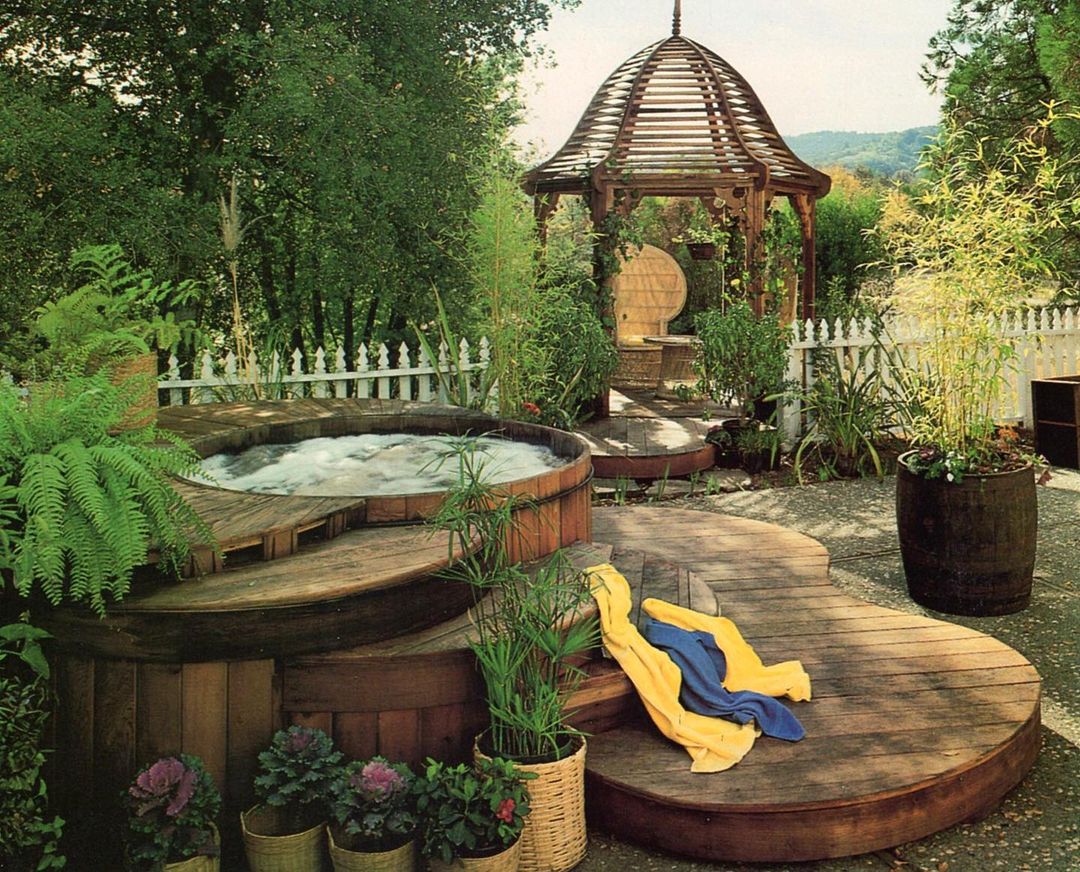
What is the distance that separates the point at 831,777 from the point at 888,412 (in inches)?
240

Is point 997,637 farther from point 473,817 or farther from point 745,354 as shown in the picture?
point 745,354

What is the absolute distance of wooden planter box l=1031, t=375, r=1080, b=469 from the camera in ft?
25.8

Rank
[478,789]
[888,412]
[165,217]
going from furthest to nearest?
[888,412], [165,217], [478,789]

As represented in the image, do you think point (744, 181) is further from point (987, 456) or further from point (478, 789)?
point (478, 789)

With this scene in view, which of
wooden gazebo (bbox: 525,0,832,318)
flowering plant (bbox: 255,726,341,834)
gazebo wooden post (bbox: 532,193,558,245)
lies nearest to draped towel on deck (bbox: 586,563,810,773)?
flowering plant (bbox: 255,726,341,834)

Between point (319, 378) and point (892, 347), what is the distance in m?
4.57

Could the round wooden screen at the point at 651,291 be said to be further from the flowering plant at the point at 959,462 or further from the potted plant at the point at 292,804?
the potted plant at the point at 292,804

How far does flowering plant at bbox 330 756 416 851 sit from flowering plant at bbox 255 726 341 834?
1.8 inches

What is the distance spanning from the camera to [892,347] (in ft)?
28.6

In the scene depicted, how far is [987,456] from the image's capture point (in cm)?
488

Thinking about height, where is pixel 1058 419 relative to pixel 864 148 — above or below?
below

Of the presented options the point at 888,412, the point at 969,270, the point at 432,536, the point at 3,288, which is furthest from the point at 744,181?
the point at 432,536

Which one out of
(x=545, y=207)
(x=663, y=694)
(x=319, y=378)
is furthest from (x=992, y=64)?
(x=663, y=694)

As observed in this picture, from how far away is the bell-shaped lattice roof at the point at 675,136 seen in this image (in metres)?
9.22
